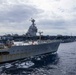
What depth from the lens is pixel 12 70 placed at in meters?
43.0

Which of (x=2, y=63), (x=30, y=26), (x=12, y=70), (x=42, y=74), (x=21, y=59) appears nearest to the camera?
(x=42, y=74)

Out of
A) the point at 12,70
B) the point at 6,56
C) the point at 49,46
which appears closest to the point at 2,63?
the point at 6,56

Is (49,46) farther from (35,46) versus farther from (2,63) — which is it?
(2,63)

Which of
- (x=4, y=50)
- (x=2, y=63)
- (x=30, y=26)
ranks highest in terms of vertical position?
(x=30, y=26)

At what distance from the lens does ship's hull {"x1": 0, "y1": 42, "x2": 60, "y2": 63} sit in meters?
54.5

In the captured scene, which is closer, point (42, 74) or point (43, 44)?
point (42, 74)

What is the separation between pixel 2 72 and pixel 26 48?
20366mm

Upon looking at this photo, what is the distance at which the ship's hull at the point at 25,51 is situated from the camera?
54.5m

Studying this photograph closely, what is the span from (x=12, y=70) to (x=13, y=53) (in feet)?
44.3

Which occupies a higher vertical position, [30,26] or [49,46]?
[30,26]

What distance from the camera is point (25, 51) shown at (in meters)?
60.3

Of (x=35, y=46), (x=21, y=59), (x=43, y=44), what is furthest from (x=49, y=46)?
(x=21, y=59)

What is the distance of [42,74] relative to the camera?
38875mm

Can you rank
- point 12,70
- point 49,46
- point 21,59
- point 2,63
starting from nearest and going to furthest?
1. point 12,70
2. point 2,63
3. point 21,59
4. point 49,46
